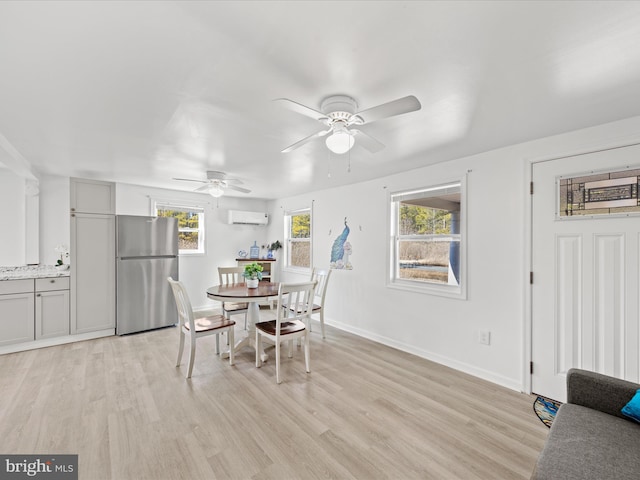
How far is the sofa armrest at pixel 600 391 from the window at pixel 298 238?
4.16 meters

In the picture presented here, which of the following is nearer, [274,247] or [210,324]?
[210,324]

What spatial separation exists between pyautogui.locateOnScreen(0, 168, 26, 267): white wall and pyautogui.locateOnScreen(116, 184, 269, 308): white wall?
1.14m

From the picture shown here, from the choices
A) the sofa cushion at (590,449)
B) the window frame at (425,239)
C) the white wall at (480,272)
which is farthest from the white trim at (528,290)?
the sofa cushion at (590,449)

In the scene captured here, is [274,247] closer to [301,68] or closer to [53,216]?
[53,216]

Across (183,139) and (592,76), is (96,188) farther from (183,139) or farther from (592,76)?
(592,76)

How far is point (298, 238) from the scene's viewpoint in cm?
578

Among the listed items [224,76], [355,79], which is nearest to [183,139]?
[224,76]

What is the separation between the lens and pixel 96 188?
405 cm

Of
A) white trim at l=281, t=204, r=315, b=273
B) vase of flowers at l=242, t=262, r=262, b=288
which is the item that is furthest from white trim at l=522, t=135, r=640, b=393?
white trim at l=281, t=204, r=315, b=273

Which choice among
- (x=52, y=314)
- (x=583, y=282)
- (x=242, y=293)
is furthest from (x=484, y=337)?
(x=52, y=314)

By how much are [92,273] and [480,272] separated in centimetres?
498

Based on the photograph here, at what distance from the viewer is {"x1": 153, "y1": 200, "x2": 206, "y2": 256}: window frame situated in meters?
5.16

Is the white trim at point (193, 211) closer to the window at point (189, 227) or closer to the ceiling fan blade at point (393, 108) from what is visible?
the window at point (189, 227)

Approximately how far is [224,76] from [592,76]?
6.75ft
